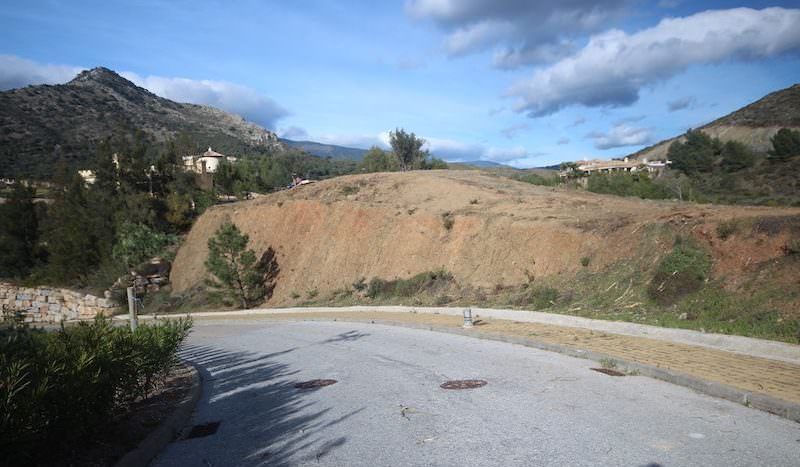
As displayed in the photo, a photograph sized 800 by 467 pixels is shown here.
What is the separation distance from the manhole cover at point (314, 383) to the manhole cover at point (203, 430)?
2022 millimetres

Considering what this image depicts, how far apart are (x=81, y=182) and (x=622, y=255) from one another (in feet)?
178

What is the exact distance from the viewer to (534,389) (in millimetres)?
8242

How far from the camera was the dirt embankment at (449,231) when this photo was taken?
18609 mm

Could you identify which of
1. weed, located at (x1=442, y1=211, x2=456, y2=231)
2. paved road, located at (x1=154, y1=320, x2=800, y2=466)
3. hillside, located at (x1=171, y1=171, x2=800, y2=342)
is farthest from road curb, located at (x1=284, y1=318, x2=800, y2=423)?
weed, located at (x1=442, y1=211, x2=456, y2=231)

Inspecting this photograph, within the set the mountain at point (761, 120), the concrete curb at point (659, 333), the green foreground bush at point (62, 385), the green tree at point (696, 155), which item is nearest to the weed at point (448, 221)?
the concrete curb at point (659, 333)

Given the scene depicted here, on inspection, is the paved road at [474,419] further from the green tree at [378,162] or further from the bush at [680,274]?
the green tree at [378,162]

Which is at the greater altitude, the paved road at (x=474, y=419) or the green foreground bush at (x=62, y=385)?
the green foreground bush at (x=62, y=385)

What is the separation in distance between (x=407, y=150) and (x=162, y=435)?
6547cm

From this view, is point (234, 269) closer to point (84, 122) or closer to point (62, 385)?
point (62, 385)

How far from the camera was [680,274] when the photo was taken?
49.3 feet

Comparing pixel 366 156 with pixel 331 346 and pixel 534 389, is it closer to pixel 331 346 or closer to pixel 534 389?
pixel 331 346

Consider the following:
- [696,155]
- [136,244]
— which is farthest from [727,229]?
[696,155]

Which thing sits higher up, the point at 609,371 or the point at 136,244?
the point at 136,244

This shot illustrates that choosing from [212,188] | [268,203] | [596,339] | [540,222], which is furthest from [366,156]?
[596,339]
